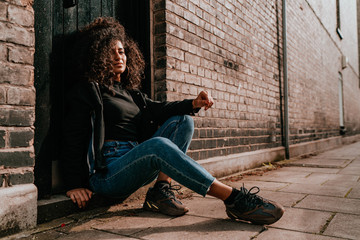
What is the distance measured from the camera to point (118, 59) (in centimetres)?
225

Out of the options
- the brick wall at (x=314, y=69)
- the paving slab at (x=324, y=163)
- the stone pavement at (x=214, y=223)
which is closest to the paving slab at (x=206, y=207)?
the stone pavement at (x=214, y=223)

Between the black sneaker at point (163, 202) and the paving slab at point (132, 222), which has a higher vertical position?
the black sneaker at point (163, 202)

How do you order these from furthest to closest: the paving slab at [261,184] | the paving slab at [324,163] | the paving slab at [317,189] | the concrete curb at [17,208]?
1. the paving slab at [324,163]
2. the paving slab at [261,184]
3. the paving slab at [317,189]
4. the concrete curb at [17,208]

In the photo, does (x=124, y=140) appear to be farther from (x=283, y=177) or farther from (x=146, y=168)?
(x=283, y=177)

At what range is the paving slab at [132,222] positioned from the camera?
1743mm

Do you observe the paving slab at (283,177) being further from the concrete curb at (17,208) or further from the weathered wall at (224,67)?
the concrete curb at (17,208)

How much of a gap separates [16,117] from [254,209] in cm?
149

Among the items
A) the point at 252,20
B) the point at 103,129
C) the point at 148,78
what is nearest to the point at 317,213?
the point at 103,129

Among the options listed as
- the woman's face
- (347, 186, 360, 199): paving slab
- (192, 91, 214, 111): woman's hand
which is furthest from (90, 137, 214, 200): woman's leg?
(347, 186, 360, 199): paving slab

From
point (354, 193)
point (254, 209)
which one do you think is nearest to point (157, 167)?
point (254, 209)

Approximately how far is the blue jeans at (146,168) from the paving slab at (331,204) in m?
1.00

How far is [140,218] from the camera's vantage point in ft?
6.47

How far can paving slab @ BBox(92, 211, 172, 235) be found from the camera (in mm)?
1743

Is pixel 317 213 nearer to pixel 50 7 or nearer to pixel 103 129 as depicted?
pixel 103 129
